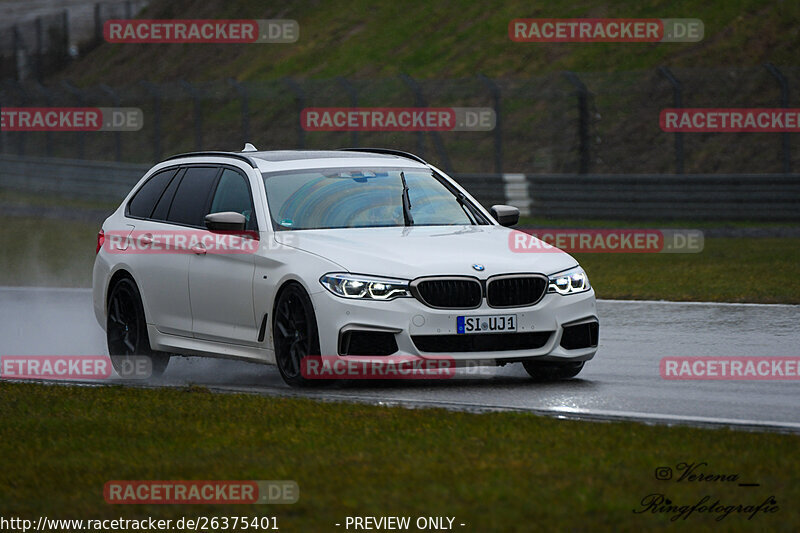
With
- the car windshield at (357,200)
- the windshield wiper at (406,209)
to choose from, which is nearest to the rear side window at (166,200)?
the car windshield at (357,200)

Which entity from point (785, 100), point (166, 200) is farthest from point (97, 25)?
point (166, 200)

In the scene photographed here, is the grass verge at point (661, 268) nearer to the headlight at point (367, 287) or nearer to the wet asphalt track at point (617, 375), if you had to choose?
the wet asphalt track at point (617, 375)

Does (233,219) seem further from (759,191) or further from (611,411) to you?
(759,191)

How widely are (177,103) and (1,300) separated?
34.5m

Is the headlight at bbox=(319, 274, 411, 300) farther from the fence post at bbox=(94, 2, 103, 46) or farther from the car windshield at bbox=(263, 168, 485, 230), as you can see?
the fence post at bbox=(94, 2, 103, 46)

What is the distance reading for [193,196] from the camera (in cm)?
1148

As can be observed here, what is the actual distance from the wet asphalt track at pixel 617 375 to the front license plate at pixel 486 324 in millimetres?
391

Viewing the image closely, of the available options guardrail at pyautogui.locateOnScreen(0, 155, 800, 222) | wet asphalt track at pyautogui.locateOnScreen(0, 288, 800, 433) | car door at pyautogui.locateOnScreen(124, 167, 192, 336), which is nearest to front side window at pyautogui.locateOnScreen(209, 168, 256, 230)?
car door at pyautogui.locateOnScreen(124, 167, 192, 336)

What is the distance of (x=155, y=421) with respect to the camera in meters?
8.60

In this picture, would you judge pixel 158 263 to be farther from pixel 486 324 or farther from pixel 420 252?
pixel 486 324

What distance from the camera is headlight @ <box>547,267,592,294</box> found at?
1010 centimetres

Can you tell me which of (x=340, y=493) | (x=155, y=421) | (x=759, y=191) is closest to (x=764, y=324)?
(x=155, y=421)

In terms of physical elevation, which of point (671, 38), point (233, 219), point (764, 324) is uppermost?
point (671, 38)

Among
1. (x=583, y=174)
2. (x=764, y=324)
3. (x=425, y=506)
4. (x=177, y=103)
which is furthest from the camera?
(x=177, y=103)
